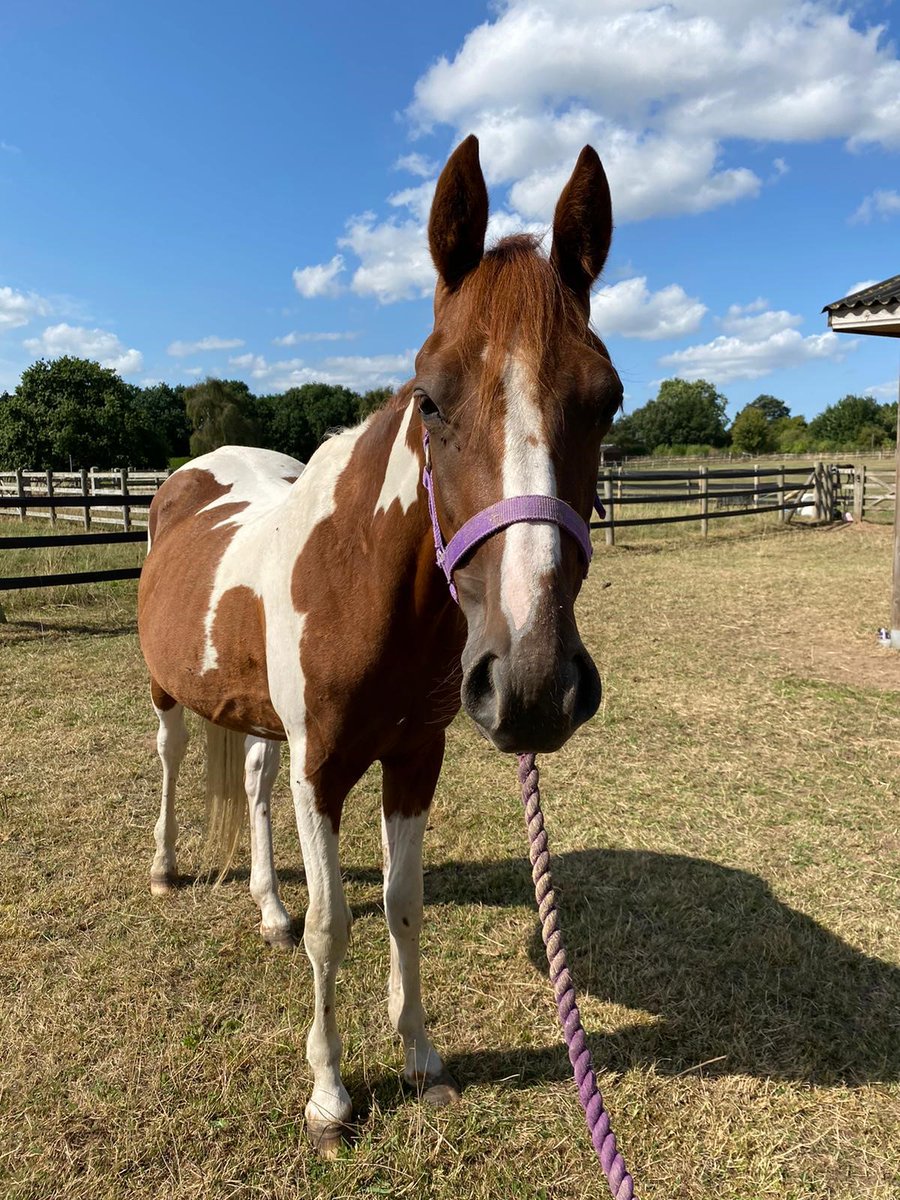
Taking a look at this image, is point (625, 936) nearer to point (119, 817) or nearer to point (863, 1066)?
point (863, 1066)

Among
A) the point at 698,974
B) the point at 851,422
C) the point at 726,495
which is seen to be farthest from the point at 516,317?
the point at 851,422

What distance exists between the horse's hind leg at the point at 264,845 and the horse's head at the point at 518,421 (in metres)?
2.07

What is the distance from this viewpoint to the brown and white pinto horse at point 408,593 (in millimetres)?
1202

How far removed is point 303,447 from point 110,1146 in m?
48.5

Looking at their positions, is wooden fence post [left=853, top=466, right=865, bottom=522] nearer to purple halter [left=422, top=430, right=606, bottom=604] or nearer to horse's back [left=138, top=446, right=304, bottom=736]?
horse's back [left=138, top=446, right=304, bottom=736]

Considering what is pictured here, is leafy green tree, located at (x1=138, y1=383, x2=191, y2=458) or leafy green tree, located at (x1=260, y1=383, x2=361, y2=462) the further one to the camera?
leafy green tree, located at (x1=138, y1=383, x2=191, y2=458)

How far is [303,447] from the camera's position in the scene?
48.0 meters

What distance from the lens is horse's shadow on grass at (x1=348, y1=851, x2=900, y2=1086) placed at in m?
2.22

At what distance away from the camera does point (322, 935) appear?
198cm

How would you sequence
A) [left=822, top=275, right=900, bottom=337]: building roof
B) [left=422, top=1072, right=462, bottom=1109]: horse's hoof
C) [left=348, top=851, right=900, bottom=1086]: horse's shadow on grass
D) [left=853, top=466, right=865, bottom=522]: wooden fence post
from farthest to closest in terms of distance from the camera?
[left=853, top=466, right=865, bottom=522]: wooden fence post
[left=822, top=275, right=900, bottom=337]: building roof
[left=348, top=851, right=900, bottom=1086]: horse's shadow on grass
[left=422, top=1072, right=462, bottom=1109]: horse's hoof

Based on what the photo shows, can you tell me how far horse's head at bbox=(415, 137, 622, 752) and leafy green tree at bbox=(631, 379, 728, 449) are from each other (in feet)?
207

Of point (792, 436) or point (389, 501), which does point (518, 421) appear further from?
point (792, 436)

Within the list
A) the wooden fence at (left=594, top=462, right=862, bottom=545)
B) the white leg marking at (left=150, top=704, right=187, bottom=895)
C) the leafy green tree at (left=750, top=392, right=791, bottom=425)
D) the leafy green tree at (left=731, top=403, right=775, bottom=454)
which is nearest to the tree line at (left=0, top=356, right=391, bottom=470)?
the wooden fence at (left=594, top=462, right=862, bottom=545)

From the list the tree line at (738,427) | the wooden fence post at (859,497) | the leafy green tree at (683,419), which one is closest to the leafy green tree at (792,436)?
the tree line at (738,427)
